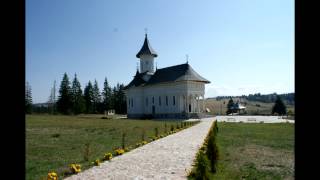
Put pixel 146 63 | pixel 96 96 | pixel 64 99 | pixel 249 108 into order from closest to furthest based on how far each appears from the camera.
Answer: pixel 146 63, pixel 64 99, pixel 96 96, pixel 249 108

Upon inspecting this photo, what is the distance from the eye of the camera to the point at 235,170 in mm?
10391

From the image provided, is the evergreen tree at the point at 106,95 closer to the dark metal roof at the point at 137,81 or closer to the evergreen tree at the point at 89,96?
the evergreen tree at the point at 89,96

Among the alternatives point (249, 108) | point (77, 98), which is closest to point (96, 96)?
point (77, 98)

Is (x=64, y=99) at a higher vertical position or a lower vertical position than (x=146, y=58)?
lower

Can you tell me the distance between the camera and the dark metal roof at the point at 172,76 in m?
57.2

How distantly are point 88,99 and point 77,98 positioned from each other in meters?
8.47

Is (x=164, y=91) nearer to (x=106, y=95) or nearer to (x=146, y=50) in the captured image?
(x=146, y=50)

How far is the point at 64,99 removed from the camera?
8712 cm

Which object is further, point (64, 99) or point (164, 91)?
point (64, 99)

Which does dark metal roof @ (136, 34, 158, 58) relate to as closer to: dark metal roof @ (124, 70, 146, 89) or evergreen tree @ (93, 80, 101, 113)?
dark metal roof @ (124, 70, 146, 89)

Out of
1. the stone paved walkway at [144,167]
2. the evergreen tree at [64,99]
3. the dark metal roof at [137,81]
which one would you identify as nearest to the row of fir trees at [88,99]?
the evergreen tree at [64,99]
